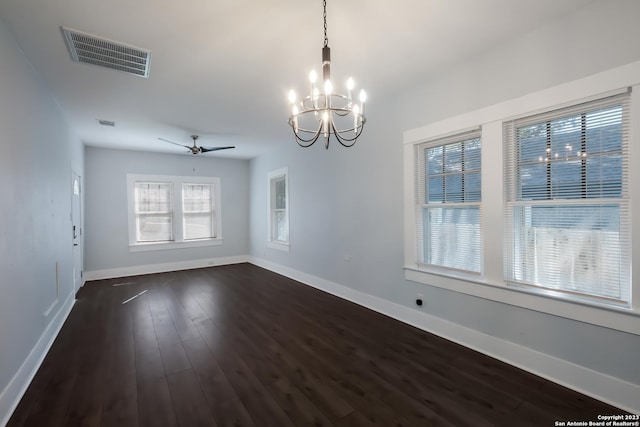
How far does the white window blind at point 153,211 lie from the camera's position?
20.7 feet

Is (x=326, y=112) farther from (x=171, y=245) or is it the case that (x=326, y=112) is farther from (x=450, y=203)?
(x=171, y=245)

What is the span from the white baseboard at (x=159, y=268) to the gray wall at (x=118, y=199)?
69mm

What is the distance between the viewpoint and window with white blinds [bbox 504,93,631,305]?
6.55ft

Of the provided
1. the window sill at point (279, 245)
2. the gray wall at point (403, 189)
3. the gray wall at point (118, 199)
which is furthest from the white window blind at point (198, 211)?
the gray wall at point (403, 189)

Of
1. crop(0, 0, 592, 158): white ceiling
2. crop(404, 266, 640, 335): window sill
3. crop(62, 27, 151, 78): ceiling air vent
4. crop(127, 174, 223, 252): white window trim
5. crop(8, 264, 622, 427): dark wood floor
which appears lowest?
crop(8, 264, 622, 427): dark wood floor

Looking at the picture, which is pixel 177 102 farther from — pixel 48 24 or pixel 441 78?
pixel 441 78

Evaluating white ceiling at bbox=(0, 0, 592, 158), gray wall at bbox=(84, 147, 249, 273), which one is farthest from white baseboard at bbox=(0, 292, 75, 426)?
gray wall at bbox=(84, 147, 249, 273)

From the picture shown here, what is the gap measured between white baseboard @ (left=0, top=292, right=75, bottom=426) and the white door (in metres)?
1.40

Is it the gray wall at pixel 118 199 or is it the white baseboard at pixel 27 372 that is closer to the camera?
the white baseboard at pixel 27 372

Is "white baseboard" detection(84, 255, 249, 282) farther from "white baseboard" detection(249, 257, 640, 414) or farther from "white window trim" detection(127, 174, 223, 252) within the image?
"white baseboard" detection(249, 257, 640, 414)

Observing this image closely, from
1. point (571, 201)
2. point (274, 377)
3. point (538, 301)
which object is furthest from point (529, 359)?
point (274, 377)

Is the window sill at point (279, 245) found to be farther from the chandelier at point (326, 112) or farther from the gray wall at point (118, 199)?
the chandelier at point (326, 112)

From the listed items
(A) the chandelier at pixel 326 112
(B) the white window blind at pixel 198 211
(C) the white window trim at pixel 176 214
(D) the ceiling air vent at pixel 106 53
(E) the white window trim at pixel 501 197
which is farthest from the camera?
(B) the white window blind at pixel 198 211

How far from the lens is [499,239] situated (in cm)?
256
